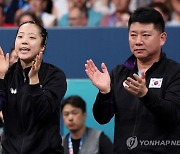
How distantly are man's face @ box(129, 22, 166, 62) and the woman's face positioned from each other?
736mm

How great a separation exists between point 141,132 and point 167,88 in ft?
1.21

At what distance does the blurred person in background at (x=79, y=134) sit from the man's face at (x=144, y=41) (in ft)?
6.34

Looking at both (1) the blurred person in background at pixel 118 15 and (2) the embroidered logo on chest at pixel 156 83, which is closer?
(2) the embroidered logo on chest at pixel 156 83

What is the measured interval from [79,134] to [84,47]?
1244mm

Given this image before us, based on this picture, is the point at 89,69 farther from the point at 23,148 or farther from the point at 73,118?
the point at 73,118

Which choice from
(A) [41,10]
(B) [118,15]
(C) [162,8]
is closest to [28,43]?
(C) [162,8]

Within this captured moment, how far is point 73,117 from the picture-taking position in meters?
7.36

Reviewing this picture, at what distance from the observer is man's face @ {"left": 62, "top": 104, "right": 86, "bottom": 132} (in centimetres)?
730

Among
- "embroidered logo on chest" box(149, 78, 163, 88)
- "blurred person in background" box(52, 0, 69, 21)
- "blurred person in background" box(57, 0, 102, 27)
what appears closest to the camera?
"embroidered logo on chest" box(149, 78, 163, 88)

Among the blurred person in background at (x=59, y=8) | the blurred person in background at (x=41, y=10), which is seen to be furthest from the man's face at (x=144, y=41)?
the blurred person in background at (x=59, y=8)

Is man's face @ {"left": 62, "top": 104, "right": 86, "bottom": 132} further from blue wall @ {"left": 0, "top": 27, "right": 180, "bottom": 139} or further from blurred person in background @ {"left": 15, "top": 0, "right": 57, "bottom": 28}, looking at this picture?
blurred person in background @ {"left": 15, "top": 0, "right": 57, "bottom": 28}

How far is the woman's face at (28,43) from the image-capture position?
5438 mm

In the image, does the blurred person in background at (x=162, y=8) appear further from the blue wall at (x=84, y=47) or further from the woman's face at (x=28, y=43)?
the woman's face at (x=28, y=43)

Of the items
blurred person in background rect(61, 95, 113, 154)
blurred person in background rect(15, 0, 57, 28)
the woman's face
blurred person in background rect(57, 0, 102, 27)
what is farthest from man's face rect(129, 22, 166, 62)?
blurred person in background rect(15, 0, 57, 28)
